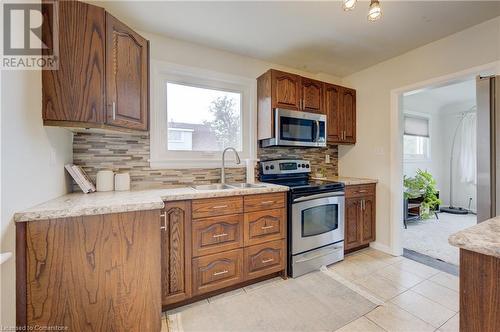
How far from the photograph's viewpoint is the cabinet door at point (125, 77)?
1529 millimetres

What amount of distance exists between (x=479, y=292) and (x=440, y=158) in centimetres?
610

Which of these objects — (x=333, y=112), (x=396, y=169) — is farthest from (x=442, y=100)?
(x=333, y=112)

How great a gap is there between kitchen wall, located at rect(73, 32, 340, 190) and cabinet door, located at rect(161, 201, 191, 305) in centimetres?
66

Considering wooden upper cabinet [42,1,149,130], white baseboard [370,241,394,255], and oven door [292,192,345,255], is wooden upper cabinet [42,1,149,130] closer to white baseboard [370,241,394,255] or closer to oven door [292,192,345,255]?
oven door [292,192,345,255]

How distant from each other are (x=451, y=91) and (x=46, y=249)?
20.6 feet

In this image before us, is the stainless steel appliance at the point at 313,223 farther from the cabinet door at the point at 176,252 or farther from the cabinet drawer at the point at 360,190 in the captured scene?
the cabinet door at the point at 176,252

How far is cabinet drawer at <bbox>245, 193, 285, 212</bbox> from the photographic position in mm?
1953

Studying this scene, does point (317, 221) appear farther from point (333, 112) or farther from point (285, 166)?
point (333, 112)

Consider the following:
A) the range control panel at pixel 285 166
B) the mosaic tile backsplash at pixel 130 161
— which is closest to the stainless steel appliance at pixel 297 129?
the range control panel at pixel 285 166

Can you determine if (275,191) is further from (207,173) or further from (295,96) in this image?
(295,96)

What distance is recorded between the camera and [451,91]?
14.1 ft

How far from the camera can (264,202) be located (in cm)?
203

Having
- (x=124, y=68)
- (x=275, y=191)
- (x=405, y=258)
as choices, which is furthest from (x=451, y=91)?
(x=124, y=68)

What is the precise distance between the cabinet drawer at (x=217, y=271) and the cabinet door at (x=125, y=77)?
1.24 m
